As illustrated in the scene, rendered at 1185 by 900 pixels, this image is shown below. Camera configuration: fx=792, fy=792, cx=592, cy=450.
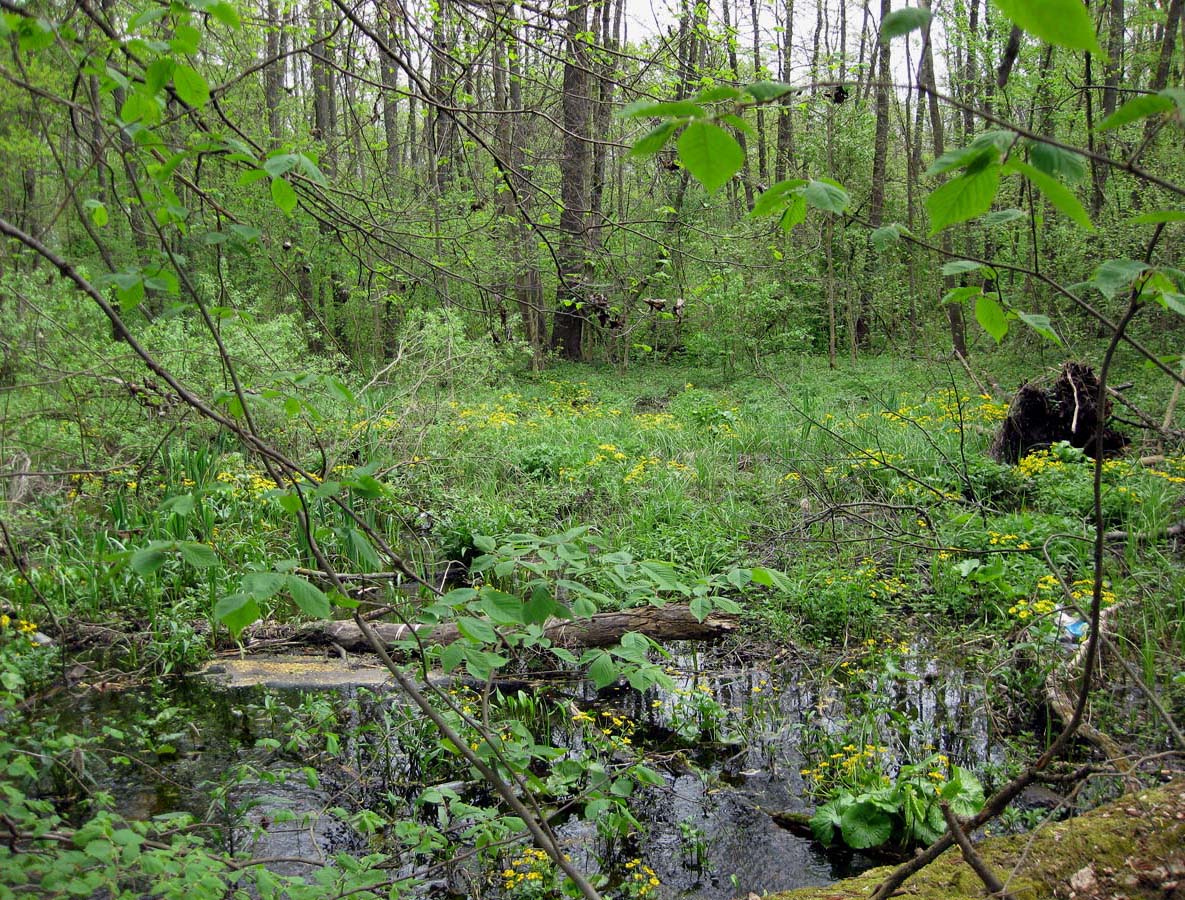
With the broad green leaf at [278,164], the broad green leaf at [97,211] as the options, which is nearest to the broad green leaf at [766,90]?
the broad green leaf at [278,164]

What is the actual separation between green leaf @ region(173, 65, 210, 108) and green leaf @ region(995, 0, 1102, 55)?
135 centimetres

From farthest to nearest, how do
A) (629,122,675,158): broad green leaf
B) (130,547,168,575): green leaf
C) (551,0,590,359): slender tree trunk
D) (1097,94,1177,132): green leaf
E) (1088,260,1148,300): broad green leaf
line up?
1. (551,0,590,359): slender tree trunk
2. (130,547,168,575): green leaf
3. (1088,260,1148,300): broad green leaf
4. (629,122,675,158): broad green leaf
5. (1097,94,1177,132): green leaf

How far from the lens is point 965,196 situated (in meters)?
0.99

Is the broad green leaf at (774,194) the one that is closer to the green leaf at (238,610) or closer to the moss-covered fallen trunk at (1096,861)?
the green leaf at (238,610)

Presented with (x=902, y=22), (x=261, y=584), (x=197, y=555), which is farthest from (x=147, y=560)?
(x=902, y=22)

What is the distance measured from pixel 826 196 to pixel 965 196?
0.63 feet

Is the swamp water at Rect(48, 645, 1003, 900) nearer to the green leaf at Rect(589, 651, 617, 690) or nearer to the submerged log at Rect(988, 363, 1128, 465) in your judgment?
the green leaf at Rect(589, 651, 617, 690)

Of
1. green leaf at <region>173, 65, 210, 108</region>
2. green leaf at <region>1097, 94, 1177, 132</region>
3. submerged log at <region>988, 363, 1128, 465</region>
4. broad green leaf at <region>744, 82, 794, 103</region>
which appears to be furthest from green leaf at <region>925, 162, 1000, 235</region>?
submerged log at <region>988, 363, 1128, 465</region>

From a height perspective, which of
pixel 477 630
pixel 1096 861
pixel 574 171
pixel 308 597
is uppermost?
pixel 574 171

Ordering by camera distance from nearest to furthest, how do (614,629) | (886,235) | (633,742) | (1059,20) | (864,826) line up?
(1059,20) → (886,235) → (864,826) → (633,742) → (614,629)

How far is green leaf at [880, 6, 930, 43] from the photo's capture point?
850mm

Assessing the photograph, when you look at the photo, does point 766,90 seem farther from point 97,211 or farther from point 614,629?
point 614,629

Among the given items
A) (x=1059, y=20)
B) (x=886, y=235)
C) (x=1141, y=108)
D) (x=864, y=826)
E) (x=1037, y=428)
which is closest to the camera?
(x=1059, y=20)

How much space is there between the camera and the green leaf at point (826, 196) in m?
1.11
